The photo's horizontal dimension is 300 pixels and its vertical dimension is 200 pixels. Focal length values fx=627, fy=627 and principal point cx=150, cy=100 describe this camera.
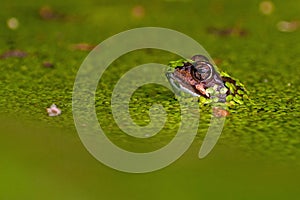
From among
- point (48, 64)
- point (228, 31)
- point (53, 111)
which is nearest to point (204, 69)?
point (53, 111)

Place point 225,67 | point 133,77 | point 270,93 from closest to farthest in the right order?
point 270,93 < point 133,77 < point 225,67

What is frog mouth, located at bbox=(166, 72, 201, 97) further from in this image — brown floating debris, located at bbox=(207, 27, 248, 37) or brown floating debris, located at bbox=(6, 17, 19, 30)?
brown floating debris, located at bbox=(6, 17, 19, 30)

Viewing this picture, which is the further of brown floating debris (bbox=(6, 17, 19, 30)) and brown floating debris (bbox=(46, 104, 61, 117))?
brown floating debris (bbox=(6, 17, 19, 30))

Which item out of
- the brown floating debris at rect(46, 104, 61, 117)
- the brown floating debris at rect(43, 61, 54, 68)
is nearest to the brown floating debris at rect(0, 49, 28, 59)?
the brown floating debris at rect(43, 61, 54, 68)

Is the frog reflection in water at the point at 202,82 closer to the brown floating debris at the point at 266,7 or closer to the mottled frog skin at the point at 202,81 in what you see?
the mottled frog skin at the point at 202,81

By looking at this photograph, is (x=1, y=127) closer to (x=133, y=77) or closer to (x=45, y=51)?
(x=133, y=77)

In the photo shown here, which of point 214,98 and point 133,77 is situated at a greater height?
point 133,77

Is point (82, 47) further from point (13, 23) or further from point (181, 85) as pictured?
point (181, 85)

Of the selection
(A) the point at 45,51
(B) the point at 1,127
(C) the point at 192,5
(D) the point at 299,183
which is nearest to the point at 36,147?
(B) the point at 1,127

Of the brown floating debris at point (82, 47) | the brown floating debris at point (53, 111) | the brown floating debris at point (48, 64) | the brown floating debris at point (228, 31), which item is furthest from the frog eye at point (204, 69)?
the brown floating debris at point (228, 31)
